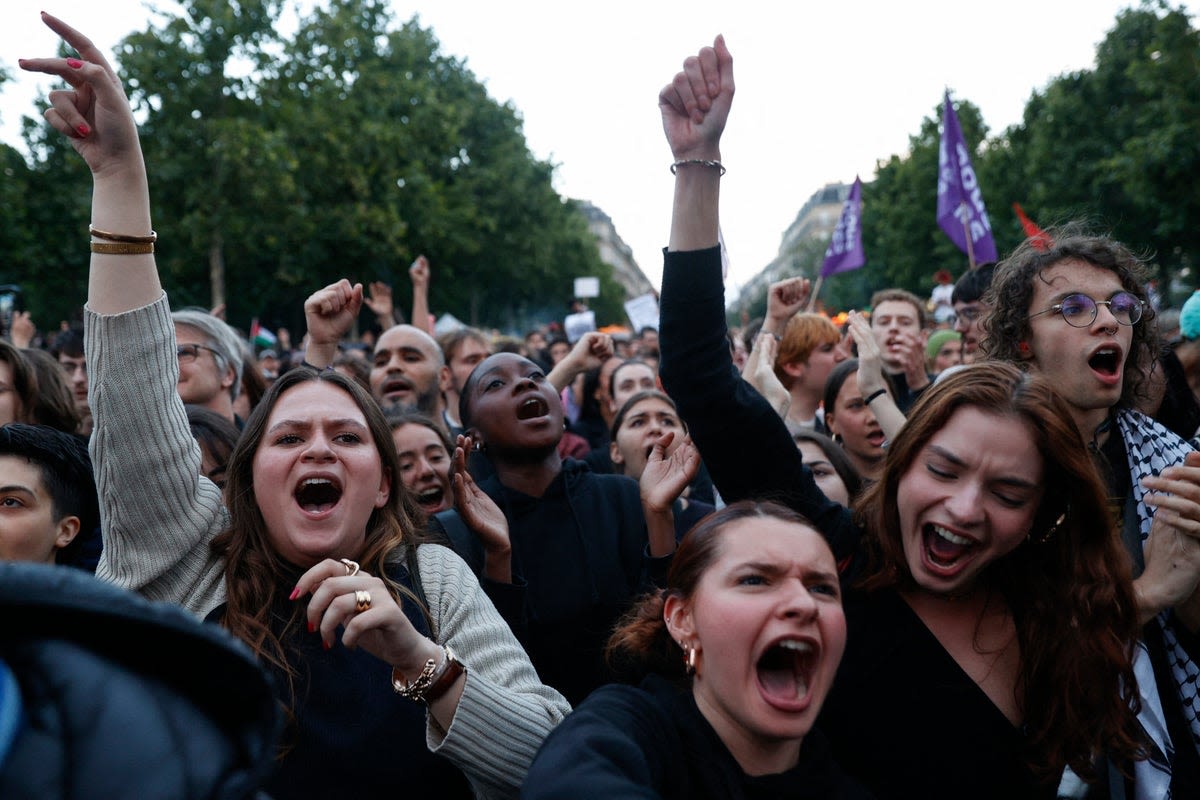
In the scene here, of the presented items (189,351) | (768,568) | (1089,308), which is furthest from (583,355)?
(768,568)

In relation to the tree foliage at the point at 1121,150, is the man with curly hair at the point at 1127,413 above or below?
below

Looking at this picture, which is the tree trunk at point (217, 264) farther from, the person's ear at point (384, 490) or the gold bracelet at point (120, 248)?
the gold bracelet at point (120, 248)

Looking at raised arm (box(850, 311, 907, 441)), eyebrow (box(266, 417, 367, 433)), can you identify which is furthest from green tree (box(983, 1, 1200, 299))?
eyebrow (box(266, 417, 367, 433))

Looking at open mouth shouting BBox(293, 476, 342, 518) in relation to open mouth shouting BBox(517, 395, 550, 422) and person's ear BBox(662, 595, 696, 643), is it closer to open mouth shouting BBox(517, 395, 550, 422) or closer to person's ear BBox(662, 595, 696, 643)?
person's ear BBox(662, 595, 696, 643)

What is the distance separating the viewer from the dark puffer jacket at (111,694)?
3.04 feet

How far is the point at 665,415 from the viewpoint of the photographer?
16.2ft

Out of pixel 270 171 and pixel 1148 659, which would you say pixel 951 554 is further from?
pixel 270 171

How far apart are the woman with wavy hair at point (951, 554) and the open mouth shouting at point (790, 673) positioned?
266mm

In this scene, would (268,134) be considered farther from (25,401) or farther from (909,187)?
(909,187)

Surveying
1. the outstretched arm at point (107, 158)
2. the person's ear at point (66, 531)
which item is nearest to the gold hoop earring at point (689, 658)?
the outstretched arm at point (107, 158)

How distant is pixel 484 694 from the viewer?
2.16 meters

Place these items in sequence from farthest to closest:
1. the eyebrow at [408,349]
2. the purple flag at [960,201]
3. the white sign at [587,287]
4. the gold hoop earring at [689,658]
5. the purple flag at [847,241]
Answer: the white sign at [587,287] → the purple flag at [847,241] → the purple flag at [960,201] → the eyebrow at [408,349] → the gold hoop earring at [689,658]

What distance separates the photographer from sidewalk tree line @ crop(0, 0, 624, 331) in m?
24.9

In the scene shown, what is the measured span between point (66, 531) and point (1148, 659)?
2927 millimetres
